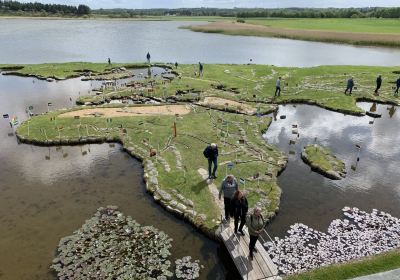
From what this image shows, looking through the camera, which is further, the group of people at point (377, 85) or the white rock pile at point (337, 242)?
the group of people at point (377, 85)

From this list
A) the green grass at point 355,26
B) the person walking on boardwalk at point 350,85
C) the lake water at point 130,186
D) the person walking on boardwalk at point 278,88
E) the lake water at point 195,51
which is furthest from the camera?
the green grass at point 355,26

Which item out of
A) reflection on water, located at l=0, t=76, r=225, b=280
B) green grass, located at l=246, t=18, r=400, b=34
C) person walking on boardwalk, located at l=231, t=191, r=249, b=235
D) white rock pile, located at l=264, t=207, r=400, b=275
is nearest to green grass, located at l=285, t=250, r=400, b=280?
white rock pile, located at l=264, t=207, r=400, b=275

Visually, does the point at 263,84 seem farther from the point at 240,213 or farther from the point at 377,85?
the point at 240,213

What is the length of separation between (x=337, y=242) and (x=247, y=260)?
614 cm

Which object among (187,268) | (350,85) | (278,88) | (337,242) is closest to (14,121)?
(187,268)

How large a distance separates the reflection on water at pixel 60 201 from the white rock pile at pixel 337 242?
12.0 ft

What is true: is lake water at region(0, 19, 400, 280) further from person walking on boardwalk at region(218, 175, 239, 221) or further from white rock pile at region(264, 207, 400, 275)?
person walking on boardwalk at region(218, 175, 239, 221)

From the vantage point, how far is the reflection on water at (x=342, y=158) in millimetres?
22641

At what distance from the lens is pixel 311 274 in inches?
649

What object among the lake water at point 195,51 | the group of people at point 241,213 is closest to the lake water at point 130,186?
the group of people at point 241,213

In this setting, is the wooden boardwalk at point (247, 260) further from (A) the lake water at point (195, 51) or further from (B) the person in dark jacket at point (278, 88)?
(A) the lake water at point (195, 51)

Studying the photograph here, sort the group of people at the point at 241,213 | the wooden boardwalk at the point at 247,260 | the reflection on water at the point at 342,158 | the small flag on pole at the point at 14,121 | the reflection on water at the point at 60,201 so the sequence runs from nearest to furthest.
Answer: the group of people at the point at 241,213
the wooden boardwalk at the point at 247,260
the reflection on water at the point at 60,201
the reflection on water at the point at 342,158
the small flag on pole at the point at 14,121

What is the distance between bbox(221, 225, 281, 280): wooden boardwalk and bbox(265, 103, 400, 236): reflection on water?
3.32m

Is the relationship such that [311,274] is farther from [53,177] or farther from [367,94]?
[367,94]
